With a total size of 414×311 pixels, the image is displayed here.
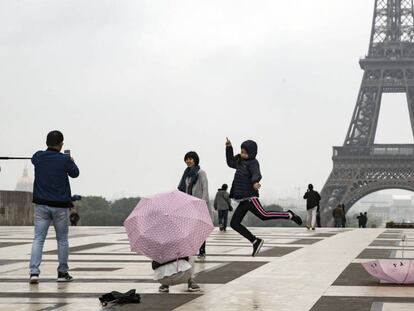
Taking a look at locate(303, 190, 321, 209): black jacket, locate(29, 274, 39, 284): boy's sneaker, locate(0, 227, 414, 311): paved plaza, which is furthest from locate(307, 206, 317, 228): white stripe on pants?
locate(29, 274, 39, 284): boy's sneaker

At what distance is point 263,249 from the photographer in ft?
53.1

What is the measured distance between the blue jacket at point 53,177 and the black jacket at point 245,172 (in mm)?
2448

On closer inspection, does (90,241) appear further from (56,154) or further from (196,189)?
(56,154)

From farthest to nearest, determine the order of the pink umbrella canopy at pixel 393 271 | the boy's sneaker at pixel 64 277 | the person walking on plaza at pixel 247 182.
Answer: the person walking on plaza at pixel 247 182 < the boy's sneaker at pixel 64 277 < the pink umbrella canopy at pixel 393 271

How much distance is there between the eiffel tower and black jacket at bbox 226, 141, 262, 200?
5868cm

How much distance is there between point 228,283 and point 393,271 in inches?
68.7

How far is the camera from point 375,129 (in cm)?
7806

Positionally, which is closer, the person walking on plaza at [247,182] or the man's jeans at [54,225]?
the man's jeans at [54,225]

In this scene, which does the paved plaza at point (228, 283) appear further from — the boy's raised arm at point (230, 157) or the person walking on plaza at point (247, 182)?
the boy's raised arm at point (230, 157)

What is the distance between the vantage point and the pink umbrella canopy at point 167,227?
891cm

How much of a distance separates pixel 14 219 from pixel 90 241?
16.3 metres

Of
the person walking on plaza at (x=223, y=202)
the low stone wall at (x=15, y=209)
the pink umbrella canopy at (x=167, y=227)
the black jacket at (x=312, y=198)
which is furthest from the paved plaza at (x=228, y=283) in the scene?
the low stone wall at (x=15, y=209)

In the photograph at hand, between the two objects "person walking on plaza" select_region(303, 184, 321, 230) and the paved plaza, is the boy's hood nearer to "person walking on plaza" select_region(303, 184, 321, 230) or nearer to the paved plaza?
the paved plaza

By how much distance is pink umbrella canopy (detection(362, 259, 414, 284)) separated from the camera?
32.0 ft
